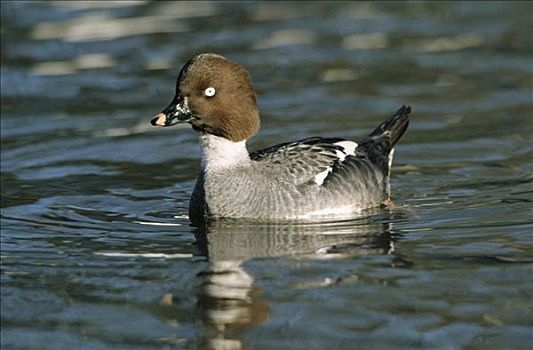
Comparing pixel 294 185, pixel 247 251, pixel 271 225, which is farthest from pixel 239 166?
pixel 247 251

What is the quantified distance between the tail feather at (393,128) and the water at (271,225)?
0.43m

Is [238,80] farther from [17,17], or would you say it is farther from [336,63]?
[17,17]

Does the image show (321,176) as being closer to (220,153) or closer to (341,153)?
(341,153)

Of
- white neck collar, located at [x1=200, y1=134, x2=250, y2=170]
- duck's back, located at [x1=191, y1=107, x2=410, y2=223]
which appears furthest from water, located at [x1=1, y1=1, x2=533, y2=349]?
white neck collar, located at [x1=200, y1=134, x2=250, y2=170]

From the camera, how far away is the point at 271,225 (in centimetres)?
1131

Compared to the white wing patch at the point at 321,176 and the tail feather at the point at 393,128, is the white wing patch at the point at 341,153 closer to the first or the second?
the white wing patch at the point at 321,176

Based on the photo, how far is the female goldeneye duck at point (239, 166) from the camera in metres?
11.3

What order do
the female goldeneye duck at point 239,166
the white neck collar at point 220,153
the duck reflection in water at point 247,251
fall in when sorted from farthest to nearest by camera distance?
the white neck collar at point 220,153
the female goldeneye duck at point 239,166
the duck reflection in water at point 247,251

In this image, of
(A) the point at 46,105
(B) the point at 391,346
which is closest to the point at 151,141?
(A) the point at 46,105

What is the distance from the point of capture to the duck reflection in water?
871 cm

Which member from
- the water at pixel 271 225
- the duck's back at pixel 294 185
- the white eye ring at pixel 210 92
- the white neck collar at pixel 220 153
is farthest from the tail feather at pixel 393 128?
the white eye ring at pixel 210 92

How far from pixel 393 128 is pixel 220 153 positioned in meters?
2.46

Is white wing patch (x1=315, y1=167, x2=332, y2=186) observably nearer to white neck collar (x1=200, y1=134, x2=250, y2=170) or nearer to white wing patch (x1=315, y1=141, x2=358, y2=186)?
white wing patch (x1=315, y1=141, x2=358, y2=186)

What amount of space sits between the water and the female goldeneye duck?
0.25m
